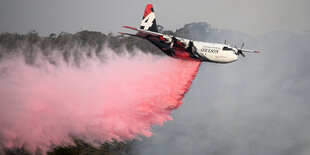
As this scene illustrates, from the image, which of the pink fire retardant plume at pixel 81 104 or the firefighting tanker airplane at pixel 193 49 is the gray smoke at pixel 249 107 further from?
the firefighting tanker airplane at pixel 193 49

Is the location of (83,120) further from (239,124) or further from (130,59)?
(239,124)

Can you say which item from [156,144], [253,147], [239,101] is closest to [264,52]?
[239,101]

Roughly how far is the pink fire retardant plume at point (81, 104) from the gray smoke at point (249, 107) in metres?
13.3

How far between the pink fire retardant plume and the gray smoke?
13.3 metres

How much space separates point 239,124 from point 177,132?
29.9ft

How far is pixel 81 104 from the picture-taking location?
3747cm

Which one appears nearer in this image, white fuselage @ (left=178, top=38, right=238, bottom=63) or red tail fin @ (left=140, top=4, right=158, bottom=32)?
white fuselage @ (left=178, top=38, right=238, bottom=63)

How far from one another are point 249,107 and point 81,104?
32.1 meters

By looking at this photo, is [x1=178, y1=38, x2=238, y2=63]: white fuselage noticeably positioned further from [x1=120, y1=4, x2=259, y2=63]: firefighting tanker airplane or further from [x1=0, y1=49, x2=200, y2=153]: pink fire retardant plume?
[x1=0, y1=49, x2=200, y2=153]: pink fire retardant plume

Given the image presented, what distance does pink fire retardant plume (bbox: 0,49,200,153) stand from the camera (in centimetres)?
3594

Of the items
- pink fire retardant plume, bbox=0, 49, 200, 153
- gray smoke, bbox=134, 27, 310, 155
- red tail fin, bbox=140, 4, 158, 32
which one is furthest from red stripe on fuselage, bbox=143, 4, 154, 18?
gray smoke, bbox=134, 27, 310, 155

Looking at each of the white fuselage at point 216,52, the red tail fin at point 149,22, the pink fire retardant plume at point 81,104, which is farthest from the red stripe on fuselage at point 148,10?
the white fuselage at point 216,52

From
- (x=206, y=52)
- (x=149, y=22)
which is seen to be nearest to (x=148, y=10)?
(x=149, y=22)

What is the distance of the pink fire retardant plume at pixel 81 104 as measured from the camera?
35938 millimetres
